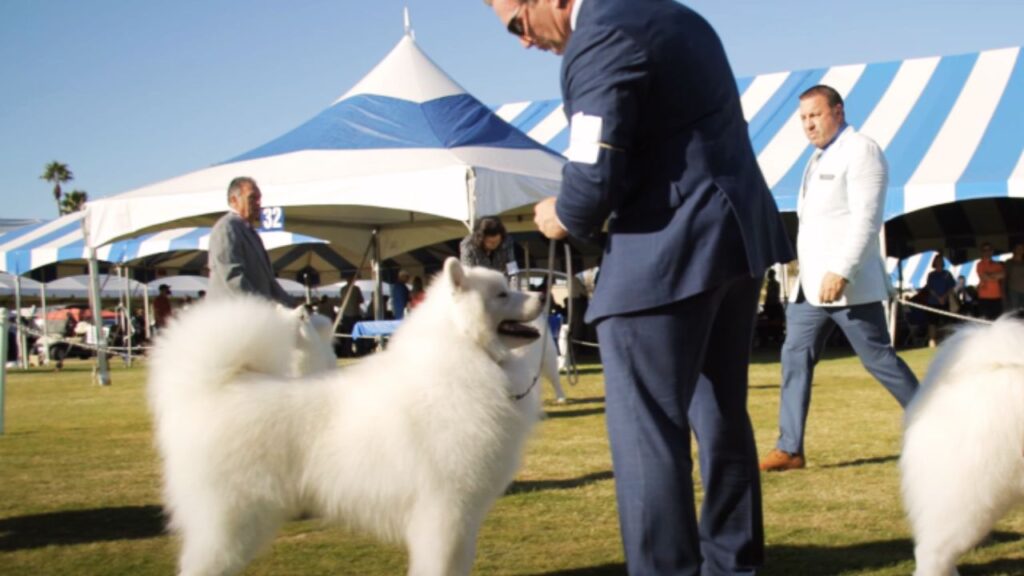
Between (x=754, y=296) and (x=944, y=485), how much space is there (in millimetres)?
921

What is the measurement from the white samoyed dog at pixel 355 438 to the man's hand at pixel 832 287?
6.62 ft

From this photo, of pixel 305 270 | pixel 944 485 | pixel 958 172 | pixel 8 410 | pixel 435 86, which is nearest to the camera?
pixel 944 485

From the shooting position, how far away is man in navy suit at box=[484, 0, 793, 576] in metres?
2.22

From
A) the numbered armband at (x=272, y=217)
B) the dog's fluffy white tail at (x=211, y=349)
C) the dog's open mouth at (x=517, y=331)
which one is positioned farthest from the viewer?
the numbered armband at (x=272, y=217)

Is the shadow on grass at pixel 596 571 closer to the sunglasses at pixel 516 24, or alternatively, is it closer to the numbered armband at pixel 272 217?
the sunglasses at pixel 516 24

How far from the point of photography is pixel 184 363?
321 centimetres

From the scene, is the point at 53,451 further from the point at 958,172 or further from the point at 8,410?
the point at 958,172

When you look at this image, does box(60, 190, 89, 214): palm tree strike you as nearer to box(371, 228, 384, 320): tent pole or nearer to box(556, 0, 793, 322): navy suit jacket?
box(371, 228, 384, 320): tent pole

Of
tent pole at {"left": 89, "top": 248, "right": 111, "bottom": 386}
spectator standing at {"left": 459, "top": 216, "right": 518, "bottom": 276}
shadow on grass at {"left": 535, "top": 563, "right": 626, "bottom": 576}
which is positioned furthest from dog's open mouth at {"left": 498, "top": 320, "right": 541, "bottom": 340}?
tent pole at {"left": 89, "top": 248, "right": 111, "bottom": 386}

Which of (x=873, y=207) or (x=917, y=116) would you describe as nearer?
(x=873, y=207)

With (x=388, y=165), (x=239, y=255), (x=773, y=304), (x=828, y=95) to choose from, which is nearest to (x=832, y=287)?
(x=828, y=95)

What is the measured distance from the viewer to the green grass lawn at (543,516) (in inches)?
149

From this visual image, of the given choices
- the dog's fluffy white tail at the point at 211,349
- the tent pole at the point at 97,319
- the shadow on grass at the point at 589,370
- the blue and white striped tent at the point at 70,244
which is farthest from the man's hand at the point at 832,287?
the blue and white striped tent at the point at 70,244

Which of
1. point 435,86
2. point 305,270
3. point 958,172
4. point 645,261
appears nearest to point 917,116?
point 958,172
